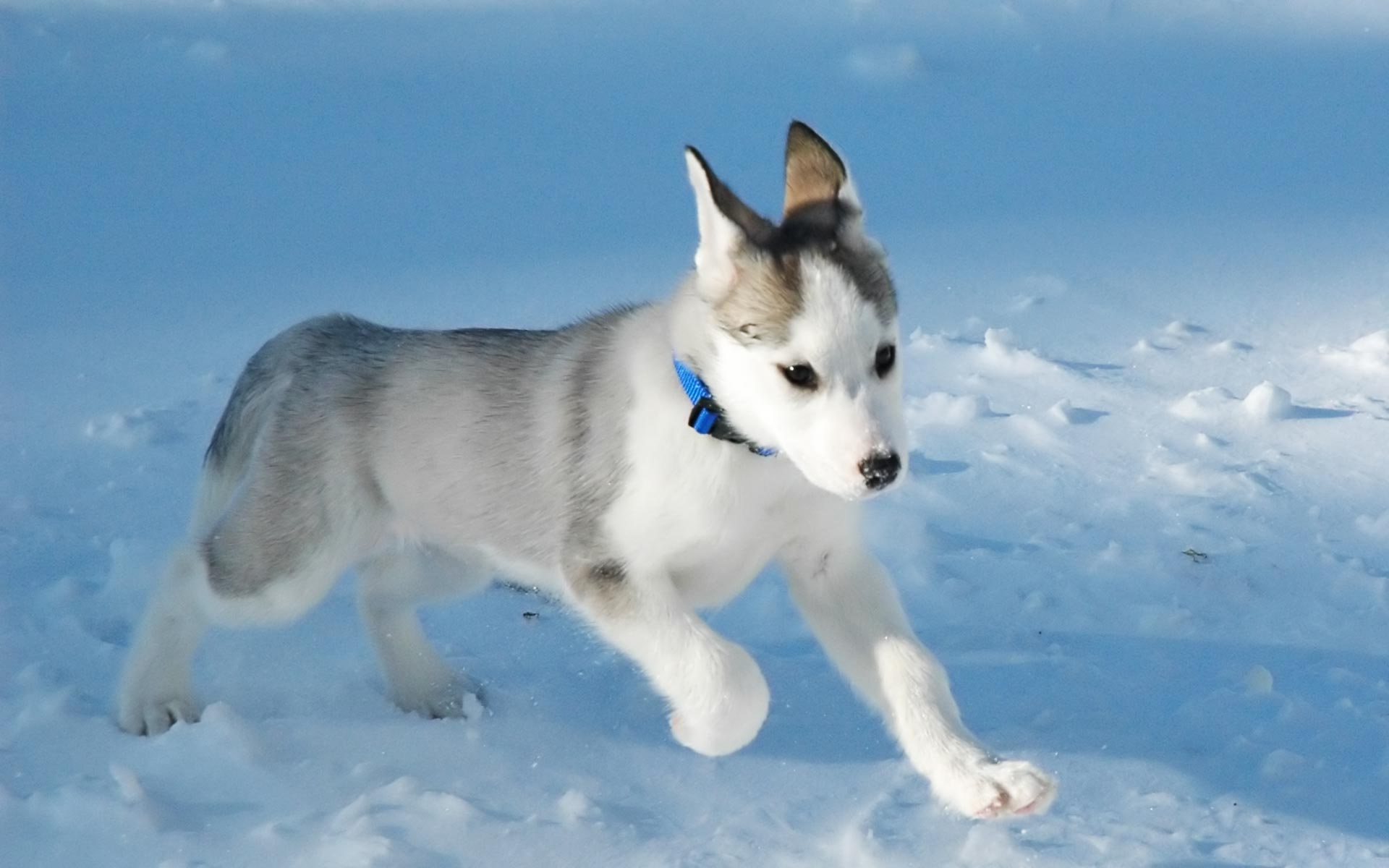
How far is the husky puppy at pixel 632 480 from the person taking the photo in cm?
305

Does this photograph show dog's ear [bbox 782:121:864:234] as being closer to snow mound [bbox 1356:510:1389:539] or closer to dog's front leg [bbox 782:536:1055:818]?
dog's front leg [bbox 782:536:1055:818]

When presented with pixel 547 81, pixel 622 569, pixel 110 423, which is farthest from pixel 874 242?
pixel 547 81

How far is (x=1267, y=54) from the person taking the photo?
869 centimetres

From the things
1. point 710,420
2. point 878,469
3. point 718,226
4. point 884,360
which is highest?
point 718,226

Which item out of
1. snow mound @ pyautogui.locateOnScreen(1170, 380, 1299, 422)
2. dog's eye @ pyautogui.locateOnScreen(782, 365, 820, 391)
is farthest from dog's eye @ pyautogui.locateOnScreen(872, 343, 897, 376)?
snow mound @ pyautogui.locateOnScreen(1170, 380, 1299, 422)

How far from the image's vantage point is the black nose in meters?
2.86

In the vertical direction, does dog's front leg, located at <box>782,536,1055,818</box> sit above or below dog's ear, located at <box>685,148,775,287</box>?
below

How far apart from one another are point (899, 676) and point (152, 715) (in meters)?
1.81

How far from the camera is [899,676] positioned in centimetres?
330

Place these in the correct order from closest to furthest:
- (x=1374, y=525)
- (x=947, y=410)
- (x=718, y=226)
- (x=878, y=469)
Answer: (x=878, y=469), (x=718, y=226), (x=1374, y=525), (x=947, y=410)

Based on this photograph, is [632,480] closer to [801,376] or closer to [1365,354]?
[801,376]

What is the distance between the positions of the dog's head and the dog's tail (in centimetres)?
134

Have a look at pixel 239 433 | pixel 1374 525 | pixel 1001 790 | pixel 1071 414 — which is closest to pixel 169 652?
pixel 239 433

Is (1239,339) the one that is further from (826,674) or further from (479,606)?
(479,606)
